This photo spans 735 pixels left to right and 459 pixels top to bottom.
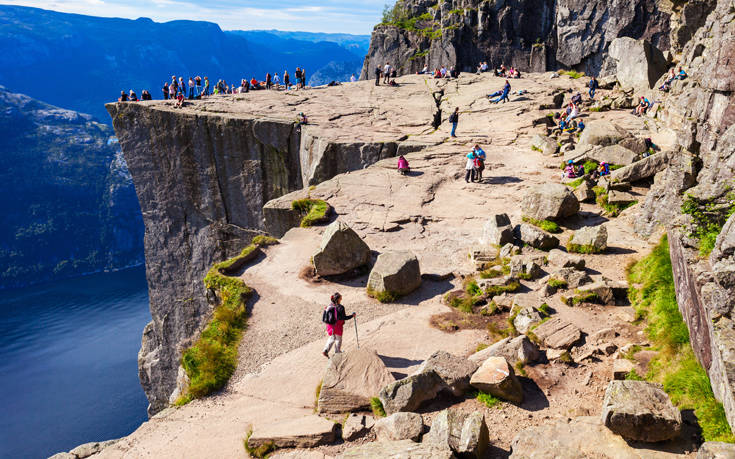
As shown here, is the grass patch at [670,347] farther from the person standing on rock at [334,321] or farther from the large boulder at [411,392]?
the person standing on rock at [334,321]

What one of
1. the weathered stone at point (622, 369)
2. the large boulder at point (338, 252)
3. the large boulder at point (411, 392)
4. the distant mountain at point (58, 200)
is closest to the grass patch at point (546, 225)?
the large boulder at point (338, 252)

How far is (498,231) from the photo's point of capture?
59.4ft

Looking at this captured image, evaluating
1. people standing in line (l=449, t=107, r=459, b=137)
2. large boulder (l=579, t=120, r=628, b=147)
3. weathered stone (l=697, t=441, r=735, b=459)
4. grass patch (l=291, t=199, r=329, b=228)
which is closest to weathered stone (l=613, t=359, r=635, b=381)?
weathered stone (l=697, t=441, r=735, b=459)

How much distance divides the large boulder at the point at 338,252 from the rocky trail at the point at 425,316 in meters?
0.59

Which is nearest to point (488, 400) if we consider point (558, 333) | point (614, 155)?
point (558, 333)

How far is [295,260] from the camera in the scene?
19.1 metres

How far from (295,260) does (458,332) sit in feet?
26.3

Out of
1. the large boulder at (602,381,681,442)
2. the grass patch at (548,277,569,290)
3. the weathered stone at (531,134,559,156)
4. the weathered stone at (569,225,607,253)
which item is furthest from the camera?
the weathered stone at (531,134,559,156)

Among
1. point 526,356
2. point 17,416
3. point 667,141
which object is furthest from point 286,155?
point 17,416

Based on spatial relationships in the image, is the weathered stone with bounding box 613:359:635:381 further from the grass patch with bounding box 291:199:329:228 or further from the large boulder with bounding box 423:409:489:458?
the grass patch with bounding box 291:199:329:228

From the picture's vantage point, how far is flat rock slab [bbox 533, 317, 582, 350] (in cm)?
1170

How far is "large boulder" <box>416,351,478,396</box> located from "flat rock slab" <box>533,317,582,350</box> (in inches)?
94.9

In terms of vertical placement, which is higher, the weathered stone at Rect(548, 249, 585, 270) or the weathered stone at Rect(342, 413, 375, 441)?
the weathered stone at Rect(548, 249, 585, 270)

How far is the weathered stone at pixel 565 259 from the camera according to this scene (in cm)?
1516
